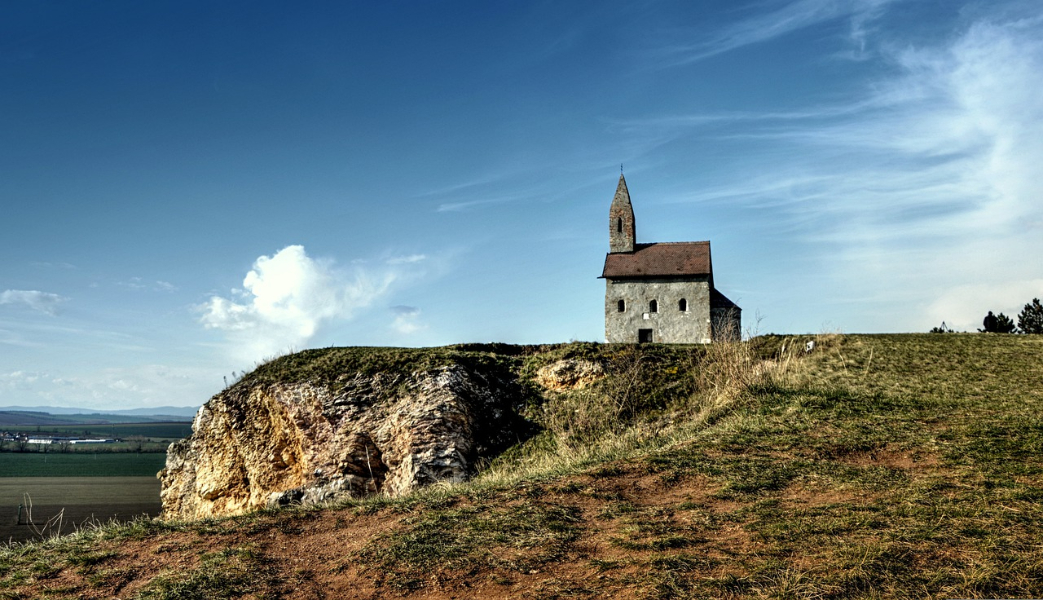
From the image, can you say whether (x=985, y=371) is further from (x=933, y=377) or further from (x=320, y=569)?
(x=320, y=569)

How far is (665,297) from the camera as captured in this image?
42438 millimetres

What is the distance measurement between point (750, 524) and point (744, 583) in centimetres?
150

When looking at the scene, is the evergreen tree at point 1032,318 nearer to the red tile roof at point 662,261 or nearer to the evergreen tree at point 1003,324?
the evergreen tree at point 1003,324

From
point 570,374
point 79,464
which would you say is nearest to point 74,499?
point 570,374

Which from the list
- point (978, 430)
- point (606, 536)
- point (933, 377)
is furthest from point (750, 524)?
point (933, 377)

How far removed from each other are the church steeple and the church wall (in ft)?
11.0

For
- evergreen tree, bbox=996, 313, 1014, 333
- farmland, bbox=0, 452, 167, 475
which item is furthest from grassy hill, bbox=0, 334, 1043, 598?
farmland, bbox=0, 452, 167, 475

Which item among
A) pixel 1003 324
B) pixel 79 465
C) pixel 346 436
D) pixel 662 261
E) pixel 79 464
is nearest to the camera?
pixel 346 436

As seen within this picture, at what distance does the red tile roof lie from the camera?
42250mm

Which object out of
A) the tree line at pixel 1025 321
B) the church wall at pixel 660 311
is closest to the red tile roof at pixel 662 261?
the church wall at pixel 660 311

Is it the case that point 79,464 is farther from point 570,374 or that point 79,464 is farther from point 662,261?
point 570,374

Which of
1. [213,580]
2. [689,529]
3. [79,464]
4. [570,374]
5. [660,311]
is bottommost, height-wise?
[79,464]

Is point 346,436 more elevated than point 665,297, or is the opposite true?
point 665,297

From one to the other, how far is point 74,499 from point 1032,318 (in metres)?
76.3
